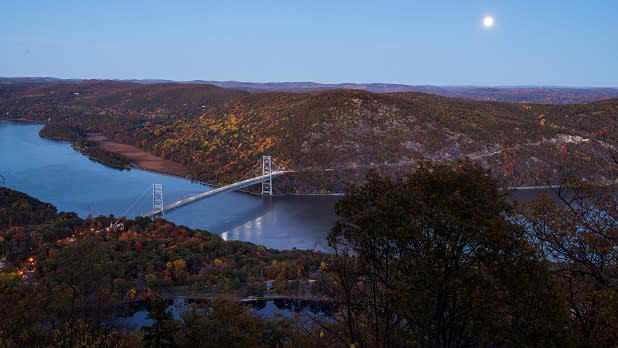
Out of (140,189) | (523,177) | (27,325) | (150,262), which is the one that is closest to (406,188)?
(27,325)

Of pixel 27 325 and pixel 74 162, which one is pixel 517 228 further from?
pixel 74 162

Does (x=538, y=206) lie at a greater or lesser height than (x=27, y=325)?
greater

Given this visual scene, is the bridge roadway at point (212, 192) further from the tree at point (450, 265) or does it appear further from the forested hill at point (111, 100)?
the forested hill at point (111, 100)

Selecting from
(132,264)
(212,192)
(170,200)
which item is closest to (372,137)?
(212,192)

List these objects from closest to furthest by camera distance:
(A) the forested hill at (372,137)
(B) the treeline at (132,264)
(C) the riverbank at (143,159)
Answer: (B) the treeline at (132,264) < (A) the forested hill at (372,137) < (C) the riverbank at (143,159)

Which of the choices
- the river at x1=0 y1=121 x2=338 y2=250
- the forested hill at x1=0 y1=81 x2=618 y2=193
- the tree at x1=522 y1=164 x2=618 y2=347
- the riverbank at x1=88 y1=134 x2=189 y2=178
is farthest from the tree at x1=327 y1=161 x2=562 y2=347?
the riverbank at x1=88 y1=134 x2=189 y2=178

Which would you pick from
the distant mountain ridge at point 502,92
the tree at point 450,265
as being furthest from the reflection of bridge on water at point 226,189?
the distant mountain ridge at point 502,92

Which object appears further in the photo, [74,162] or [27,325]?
[74,162]

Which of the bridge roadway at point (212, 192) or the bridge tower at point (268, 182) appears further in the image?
the bridge tower at point (268, 182)
